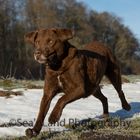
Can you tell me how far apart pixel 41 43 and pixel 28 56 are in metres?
53.3

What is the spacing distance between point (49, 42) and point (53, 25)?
60.8m

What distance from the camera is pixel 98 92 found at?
422 inches

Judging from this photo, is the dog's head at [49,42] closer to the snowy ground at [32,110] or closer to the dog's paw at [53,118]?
the dog's paw at [53,118]

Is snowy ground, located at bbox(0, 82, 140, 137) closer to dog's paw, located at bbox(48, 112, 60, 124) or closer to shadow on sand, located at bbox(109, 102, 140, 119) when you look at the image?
shadow on sand, located at bbox(109, 102, 140, 119)

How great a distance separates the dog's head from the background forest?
39.1 meters

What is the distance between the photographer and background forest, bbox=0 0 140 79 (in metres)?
60.5

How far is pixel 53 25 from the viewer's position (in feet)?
224

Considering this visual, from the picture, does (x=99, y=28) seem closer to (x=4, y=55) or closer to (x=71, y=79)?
(x=4, y=55)

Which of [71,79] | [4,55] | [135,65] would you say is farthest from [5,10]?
[71,79]

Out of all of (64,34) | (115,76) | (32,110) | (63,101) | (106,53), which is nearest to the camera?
(63,101)

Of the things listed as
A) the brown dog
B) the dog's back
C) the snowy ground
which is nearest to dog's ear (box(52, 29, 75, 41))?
the brown dog

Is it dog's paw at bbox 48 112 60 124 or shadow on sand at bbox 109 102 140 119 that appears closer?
dog's paw at bbox 48 112 60 124

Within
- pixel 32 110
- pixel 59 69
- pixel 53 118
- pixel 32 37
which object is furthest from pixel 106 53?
pixel 53 118

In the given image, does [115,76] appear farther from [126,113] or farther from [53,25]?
[53,25]
